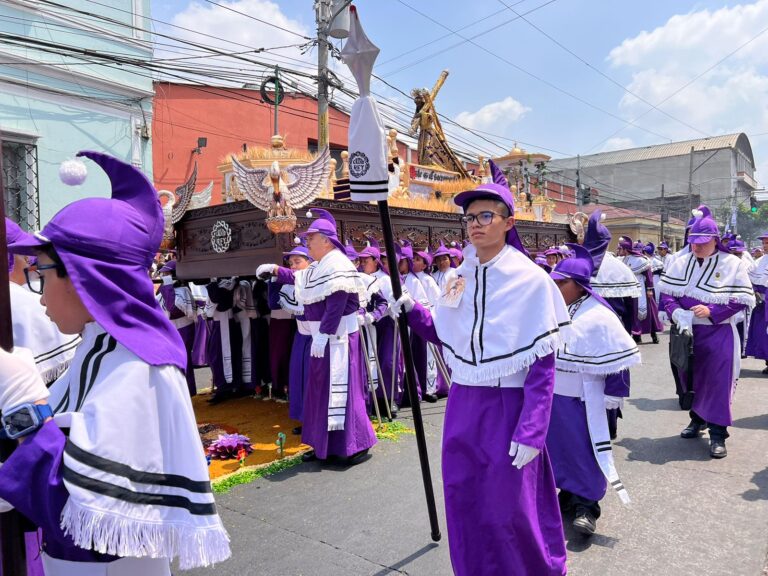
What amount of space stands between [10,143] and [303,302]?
917 cm

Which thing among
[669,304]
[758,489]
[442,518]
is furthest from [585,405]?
[669,304]

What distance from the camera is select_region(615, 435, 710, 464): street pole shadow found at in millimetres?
5020

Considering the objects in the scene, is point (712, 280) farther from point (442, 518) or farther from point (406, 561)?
point (406, 561)

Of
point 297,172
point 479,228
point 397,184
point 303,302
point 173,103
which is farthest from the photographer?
point 173,103

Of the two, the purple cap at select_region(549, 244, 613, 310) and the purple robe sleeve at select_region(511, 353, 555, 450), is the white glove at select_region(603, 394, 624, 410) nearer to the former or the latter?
the purple cap at select_region(549, 244, 613, 310)

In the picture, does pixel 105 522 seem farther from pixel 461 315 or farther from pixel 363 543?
pixel 363 543

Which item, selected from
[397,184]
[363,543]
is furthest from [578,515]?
[397,184]

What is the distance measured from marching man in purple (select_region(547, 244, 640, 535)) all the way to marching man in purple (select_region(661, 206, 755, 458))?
76.0 inches

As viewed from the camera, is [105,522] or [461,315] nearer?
[105,522]

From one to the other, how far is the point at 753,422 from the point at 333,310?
16.2 feet

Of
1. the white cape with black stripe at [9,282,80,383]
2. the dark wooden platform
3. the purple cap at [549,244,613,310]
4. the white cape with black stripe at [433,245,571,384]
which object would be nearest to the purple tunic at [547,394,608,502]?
the purple cap at [549,244,613,310]

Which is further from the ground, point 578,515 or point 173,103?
point 173,103

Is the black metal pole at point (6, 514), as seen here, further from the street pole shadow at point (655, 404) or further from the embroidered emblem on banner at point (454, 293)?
the street pole shadow at point (655, 404)

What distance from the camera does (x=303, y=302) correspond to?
5039 millimetres
